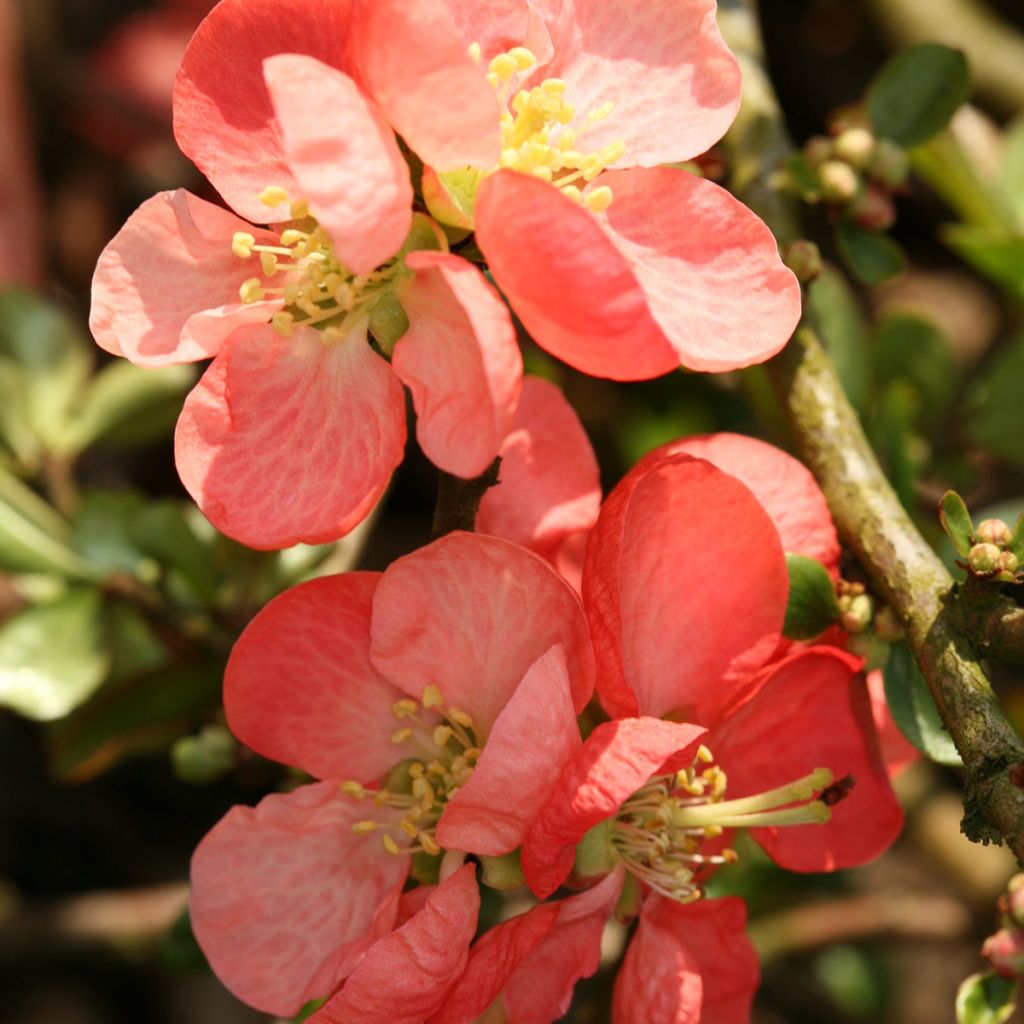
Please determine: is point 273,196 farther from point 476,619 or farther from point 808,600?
point 808,600

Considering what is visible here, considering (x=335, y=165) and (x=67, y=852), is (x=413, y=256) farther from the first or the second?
(x=67, y=852)

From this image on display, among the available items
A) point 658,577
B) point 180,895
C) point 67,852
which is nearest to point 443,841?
point 658,577

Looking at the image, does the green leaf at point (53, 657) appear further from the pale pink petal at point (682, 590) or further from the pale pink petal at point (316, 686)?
the pale pink petal at point (682, 590)

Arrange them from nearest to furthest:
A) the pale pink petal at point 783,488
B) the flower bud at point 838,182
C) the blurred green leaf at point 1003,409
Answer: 1. the pale pink petal at point 783,488
2. the flower bud at point 838,182
3. the blurred green leaf at point 1003,409

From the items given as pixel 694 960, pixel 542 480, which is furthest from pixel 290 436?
pixel 694 960

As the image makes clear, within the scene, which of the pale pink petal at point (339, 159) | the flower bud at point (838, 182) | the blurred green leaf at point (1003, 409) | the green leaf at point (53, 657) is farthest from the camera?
the blurred green leaf at point (1003, 409)

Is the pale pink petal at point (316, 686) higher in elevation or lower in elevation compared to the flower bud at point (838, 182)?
lower

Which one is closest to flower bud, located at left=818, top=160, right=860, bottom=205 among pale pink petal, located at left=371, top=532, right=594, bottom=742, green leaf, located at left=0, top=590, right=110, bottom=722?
pale pink petal, located at left=371, top=532, right=594, bottom=742

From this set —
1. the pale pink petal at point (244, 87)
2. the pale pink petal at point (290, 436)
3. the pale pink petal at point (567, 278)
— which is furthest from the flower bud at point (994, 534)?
the pale pink petal at point (244, 87)
